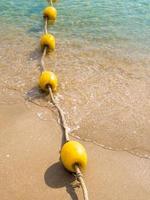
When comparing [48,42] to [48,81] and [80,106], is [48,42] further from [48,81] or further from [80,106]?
[80,106]

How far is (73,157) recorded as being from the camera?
4051mm

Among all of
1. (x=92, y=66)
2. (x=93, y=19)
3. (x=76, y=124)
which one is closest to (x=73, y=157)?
(x=76, y=124)

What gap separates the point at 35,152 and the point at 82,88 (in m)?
1.92

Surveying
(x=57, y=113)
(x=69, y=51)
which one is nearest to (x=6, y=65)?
(x=69, y=51)

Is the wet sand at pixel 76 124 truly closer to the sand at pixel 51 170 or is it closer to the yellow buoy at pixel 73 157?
the sand at pixel 51 170

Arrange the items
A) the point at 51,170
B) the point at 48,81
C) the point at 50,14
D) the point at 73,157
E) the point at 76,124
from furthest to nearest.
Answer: the point at 50,14 → the point at 48,81 → the point at 76,124 → the point at 51,170 → the point at 73,157

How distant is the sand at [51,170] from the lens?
3.97 meters

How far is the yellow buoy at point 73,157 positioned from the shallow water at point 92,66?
0.71 meters

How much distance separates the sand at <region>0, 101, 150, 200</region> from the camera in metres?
3.97

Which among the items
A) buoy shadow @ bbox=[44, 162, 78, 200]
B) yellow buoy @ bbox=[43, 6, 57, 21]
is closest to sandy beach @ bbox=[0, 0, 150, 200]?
buoy shadow @ bbox=[44, 162, 78, 200]

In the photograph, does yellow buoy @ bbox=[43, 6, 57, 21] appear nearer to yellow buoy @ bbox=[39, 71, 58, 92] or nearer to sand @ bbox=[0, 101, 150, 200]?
yellow buoy @ bbox=[39, 71, 58, 92]

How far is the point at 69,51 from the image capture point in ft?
24.5

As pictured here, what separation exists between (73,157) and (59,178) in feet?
1.22

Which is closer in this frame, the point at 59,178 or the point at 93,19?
the point at 59,178
